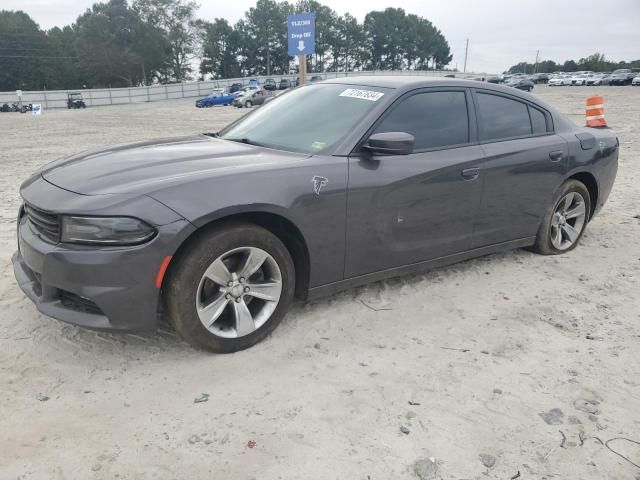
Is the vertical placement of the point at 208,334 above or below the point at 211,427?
above

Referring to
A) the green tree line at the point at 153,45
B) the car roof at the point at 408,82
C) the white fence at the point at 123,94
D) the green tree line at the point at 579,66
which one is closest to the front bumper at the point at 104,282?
the car roof at the point at 408,82

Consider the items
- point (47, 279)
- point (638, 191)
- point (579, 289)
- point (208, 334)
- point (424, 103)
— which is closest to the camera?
point (47, 279)

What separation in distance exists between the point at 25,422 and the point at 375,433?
1648 millimetres

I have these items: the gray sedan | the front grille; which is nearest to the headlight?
the gray sedan

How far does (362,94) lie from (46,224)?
7.32 ft

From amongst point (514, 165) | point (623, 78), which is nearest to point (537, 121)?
point (514, 165)

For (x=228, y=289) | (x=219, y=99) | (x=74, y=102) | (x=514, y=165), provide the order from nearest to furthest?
(x=228, y=289)
(x=514, y=165)
(x=219, y=99)
(x=74, y=102)

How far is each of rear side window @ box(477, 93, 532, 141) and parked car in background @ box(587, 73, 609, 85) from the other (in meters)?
61.1

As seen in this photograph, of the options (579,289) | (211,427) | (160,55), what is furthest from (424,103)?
(160,55)

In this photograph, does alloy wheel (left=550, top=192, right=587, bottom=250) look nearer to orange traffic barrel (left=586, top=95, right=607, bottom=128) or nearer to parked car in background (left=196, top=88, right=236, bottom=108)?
orange traffic barrel (left=586, top=95, right=607, bottom=128)

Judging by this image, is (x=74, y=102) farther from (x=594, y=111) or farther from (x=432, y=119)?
(x=432, y=119)

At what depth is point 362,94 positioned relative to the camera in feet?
12.7

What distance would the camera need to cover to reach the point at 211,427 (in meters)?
2.54

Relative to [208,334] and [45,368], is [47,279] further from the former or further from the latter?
[208,334]
